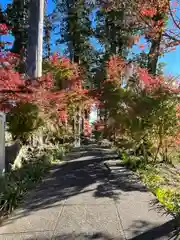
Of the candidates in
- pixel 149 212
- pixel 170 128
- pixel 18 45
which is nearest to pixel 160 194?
pixel 149 212

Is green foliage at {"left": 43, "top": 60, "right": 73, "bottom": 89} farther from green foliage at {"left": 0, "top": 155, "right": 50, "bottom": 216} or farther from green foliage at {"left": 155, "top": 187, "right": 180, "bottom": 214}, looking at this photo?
green foliage at {"left": 155, "top": 187, "right": 180, "bottom": 214}

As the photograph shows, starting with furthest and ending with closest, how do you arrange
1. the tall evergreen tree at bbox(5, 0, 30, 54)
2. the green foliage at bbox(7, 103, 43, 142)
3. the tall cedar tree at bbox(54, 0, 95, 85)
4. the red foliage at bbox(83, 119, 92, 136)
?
the tall cedar tree at bbox(54, 0, 95, 85) < the tall evergreen tree at bbox(5, 0, 30, 54) < the red foliage at bbox(83, 119, 92, 136) < the green foliage at bbox(7, 103, 43, 142)

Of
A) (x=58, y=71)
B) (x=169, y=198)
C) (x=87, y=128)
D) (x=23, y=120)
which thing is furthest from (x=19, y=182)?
(x=87, y=128)

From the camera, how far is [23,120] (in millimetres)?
9375

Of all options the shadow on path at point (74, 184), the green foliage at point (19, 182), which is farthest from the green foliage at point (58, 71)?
the shadow on path at point (74, 184)

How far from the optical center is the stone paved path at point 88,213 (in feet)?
13.7

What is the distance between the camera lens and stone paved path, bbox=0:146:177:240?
165 inches

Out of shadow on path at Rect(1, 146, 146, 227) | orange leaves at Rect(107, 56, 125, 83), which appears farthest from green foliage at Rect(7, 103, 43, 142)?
orange leaves at Rect(107, 56, 125, 83)

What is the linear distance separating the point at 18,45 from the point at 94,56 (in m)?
7.76

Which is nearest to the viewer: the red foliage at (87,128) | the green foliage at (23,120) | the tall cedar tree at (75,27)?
the green foliage at (23,120)

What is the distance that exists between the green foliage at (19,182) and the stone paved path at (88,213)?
0.61ft

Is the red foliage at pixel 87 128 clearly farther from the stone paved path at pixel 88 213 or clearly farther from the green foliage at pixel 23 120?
the stone paved path at pixel 88 213

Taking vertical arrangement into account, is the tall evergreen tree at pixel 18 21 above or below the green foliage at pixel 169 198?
above

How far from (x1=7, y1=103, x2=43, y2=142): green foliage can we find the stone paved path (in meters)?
2.46
